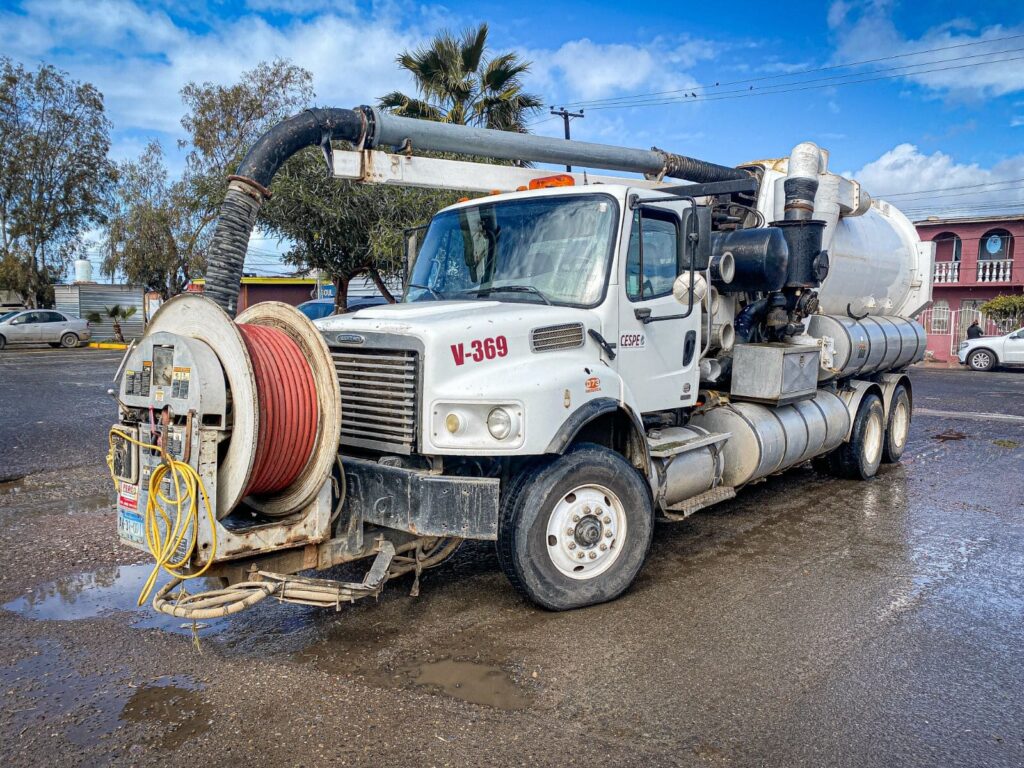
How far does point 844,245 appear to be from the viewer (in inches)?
348

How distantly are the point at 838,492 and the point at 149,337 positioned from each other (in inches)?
280

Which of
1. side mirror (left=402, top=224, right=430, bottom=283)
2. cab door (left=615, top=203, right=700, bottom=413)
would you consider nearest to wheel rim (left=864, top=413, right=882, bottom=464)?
cab door (left=615, top=203, right=700, bottom=413)

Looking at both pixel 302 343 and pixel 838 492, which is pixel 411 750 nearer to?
pixel 302 343

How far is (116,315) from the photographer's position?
37062 millimetres

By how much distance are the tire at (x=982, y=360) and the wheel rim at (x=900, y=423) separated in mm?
18819

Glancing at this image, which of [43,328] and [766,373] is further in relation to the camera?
[43,328]

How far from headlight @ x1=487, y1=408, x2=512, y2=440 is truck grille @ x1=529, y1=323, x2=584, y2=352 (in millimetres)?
563

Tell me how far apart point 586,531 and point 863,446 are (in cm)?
537

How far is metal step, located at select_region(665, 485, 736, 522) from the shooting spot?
20.2ft

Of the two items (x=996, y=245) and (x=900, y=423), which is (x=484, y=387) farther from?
(x=996, y=245)

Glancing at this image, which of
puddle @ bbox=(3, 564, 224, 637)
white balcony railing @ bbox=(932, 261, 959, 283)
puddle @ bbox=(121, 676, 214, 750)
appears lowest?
puddle @ bbox=(3, 564, 224, 637)

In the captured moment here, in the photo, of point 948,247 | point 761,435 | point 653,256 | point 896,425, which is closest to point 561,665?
point 653,256

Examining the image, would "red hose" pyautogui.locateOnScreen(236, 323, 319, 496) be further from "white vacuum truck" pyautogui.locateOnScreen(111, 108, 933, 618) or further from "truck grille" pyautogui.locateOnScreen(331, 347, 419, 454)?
"truck grille" pyautogui.locateOnScreen(331, 347, 419, 454)

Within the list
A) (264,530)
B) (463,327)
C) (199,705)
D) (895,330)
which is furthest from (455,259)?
(895,330)
